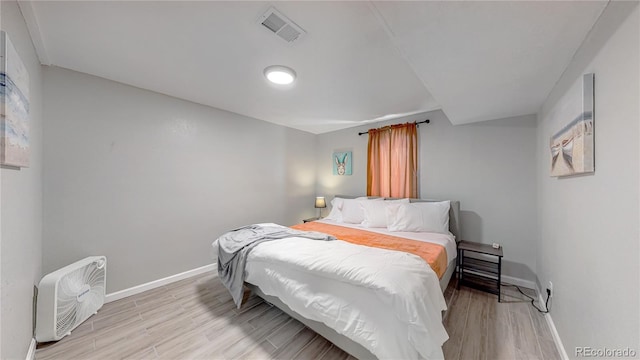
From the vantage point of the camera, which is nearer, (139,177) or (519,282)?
(139,177)

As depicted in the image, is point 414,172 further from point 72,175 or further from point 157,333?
point 72,175

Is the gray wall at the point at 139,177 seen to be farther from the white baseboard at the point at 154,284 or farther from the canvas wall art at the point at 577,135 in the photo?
the canvas wall art at the point at 577,135

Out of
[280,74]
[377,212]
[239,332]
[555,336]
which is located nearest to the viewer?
[555,336]

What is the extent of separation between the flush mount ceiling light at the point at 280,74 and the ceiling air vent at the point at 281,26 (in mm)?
410

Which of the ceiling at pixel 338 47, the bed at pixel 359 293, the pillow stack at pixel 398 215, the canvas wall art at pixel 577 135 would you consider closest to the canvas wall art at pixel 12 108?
the ceiling at pixel 338 47

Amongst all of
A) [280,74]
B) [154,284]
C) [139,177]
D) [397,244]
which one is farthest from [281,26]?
[154,284]

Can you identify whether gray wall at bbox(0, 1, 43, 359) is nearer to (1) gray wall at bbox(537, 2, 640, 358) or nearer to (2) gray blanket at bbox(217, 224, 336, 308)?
(2) gray blanket at bbox(217, 224, 336, 308)

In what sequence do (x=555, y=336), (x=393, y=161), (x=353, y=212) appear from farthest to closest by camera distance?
(x=393, y=161) < (x=353, y=212) < (x=555, y=336)

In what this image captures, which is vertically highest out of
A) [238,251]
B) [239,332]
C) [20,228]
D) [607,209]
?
[607,209]

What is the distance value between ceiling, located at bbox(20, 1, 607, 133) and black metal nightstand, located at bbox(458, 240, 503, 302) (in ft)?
5.38

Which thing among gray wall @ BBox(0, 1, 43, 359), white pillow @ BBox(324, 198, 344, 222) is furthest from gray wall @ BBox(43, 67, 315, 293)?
white pillow @ BBox(324, 198, 344, 222)

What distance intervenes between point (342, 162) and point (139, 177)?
321cm

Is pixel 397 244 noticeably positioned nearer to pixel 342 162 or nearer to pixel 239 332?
pixel 239 332

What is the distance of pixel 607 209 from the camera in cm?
102
